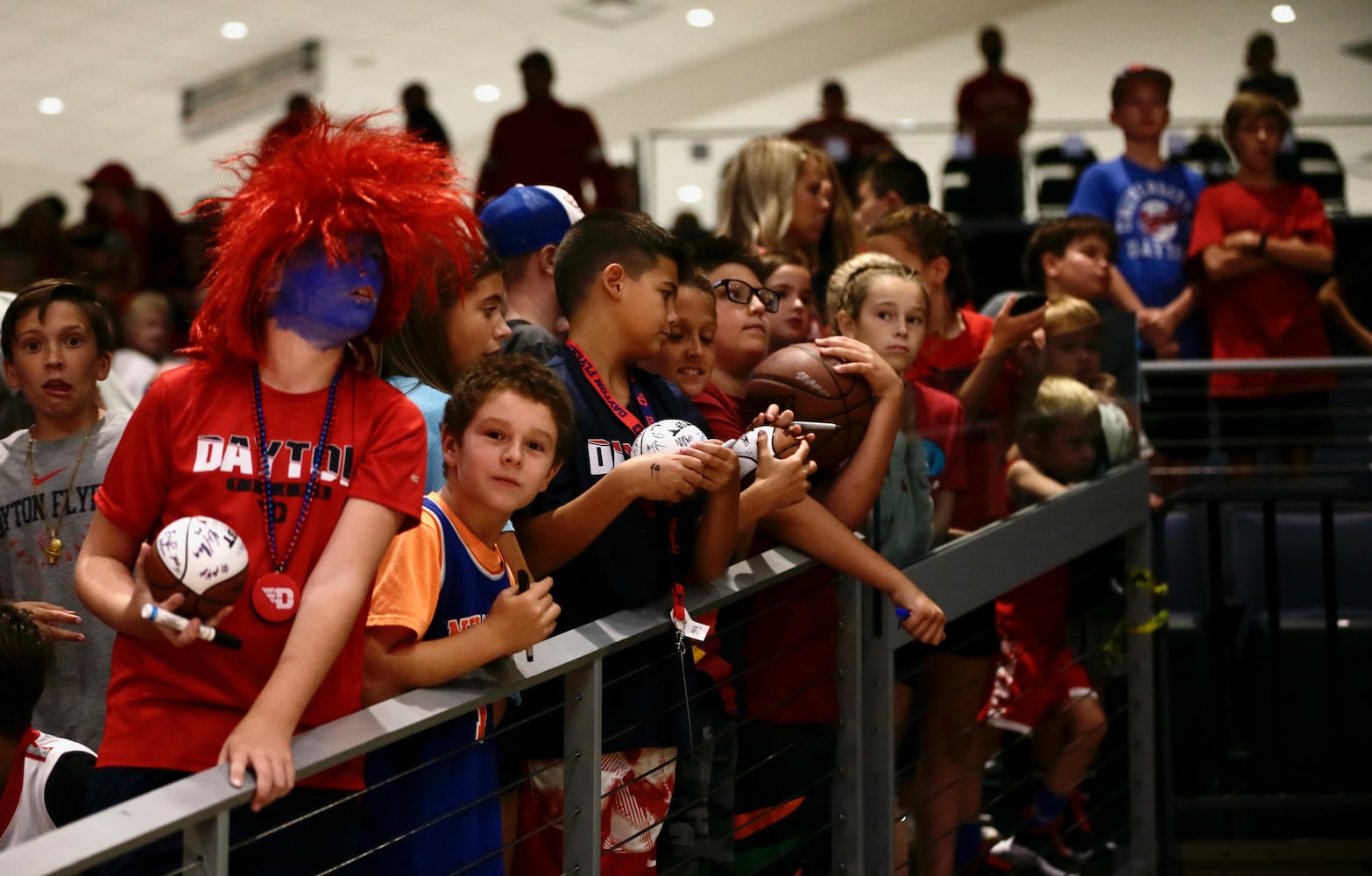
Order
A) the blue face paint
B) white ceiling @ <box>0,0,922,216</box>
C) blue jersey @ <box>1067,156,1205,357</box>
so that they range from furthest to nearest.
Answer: white ceiling @ <box>0,0,922,216</box> → blue jersey @ <box>1067,156,1205,357</box> → the blue face paint

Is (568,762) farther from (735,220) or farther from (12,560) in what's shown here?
(735,220)

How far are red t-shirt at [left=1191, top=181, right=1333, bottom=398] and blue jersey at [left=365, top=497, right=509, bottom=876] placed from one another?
13.8 feet

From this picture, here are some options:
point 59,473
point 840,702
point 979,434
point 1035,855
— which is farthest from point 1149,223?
point 59,473

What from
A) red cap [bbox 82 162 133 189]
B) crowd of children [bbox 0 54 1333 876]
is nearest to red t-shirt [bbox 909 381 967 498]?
crowd of children [bbox 0 54 1333 876]

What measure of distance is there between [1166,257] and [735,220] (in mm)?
2245

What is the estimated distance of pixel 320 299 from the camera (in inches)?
82.6

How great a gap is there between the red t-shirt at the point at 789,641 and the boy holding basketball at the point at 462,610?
73 centimetres

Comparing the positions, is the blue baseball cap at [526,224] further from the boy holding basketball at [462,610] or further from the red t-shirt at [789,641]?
the boy holding basketball at [462,610]

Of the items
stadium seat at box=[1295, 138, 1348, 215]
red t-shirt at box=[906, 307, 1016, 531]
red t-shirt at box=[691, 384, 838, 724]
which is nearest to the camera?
red t-shirt at box=[691, 384, 838, 724]

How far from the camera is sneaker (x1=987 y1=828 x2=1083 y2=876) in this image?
12.9 ft

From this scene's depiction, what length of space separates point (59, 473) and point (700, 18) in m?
11.3

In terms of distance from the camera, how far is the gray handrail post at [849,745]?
9.97 feet

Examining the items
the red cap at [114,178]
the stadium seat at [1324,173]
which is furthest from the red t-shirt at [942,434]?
the red cap at [114,178]
